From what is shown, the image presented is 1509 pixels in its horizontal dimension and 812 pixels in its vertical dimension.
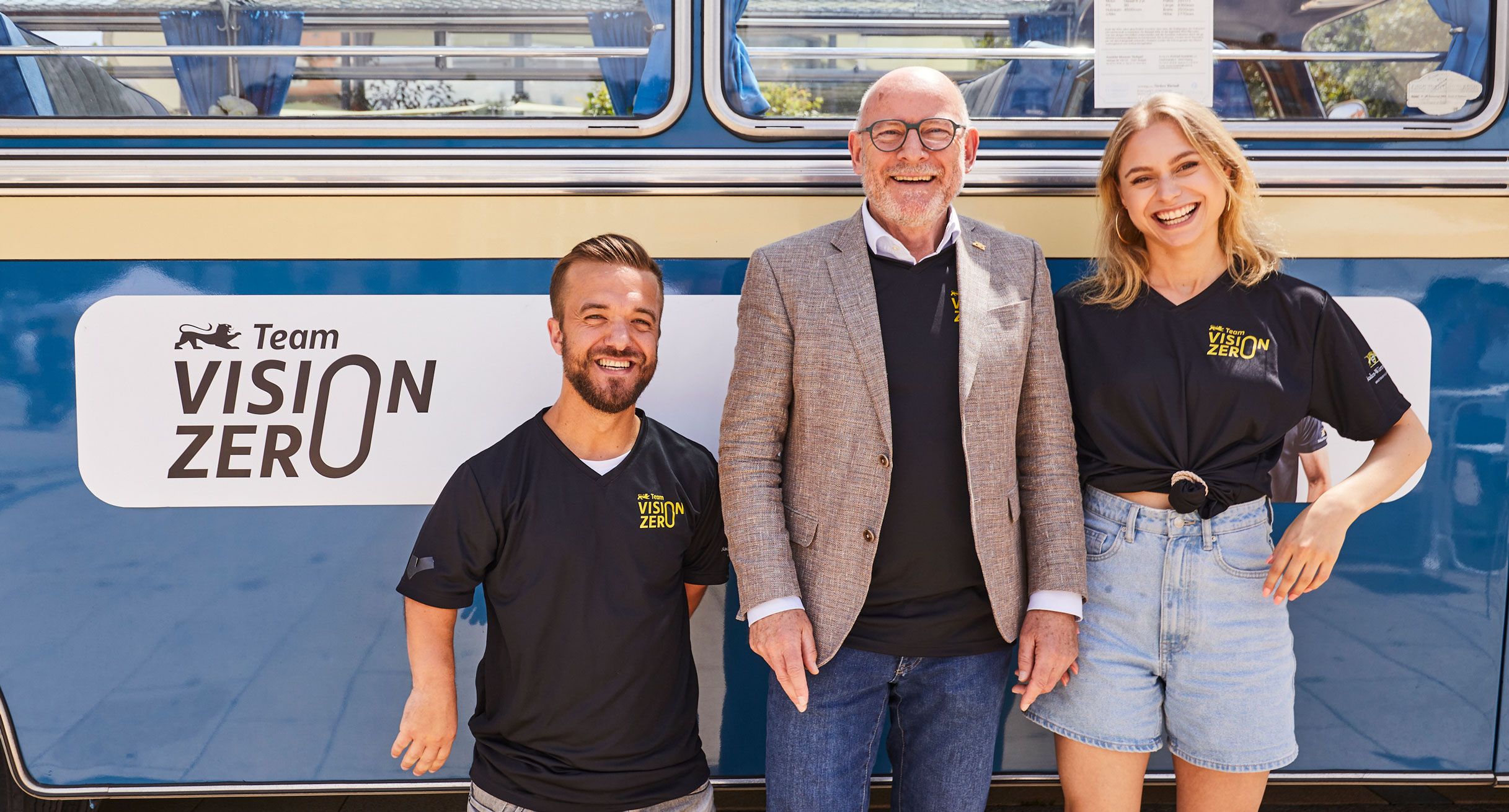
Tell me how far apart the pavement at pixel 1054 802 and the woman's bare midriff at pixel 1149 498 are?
133 centimetres

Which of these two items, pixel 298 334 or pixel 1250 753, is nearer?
pixel 1250 753

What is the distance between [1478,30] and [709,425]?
1.83m

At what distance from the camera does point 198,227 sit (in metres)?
2.00

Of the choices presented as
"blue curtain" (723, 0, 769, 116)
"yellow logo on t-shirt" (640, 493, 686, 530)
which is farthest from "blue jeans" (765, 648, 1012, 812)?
"blue curtain" (723, 0, 769, 116)

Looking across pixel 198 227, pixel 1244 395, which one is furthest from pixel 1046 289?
pixel 198 227

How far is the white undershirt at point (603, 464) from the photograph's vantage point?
Result: 1725mm

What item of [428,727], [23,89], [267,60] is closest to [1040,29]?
[267,60]

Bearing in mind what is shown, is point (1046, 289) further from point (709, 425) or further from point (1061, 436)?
point (709, 425)

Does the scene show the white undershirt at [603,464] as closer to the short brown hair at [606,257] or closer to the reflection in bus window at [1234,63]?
the short brown hair at [606,257]

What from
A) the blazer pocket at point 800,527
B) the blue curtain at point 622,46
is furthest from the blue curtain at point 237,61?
the blazer pocket at point 800,527

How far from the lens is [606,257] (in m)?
1.76

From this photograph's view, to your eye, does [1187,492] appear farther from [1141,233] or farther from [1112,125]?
[1112,125]

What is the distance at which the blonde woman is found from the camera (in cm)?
164

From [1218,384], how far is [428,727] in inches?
58.8
